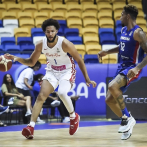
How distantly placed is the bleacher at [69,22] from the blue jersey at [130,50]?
7.31 meters

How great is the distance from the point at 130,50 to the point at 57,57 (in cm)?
110

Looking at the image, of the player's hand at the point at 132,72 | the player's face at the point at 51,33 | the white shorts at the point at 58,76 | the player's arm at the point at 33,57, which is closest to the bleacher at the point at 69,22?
the player's arm at the point at 33,57

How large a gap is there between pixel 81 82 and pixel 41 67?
1.17 meters

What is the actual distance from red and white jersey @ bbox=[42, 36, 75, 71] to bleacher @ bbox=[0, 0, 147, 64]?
6.66 m

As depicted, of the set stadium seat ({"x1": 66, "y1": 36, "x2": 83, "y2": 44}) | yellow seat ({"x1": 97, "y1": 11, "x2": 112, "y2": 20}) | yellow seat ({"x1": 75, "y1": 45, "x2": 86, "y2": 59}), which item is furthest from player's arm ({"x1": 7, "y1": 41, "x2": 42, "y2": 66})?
yellow seat ({"x1": 97, "y1": 11, "x2": 112, "y2": 20})

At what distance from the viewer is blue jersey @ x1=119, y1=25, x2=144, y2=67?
5137 millimetres

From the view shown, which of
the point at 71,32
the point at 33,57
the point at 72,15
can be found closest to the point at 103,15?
the point at 72,15

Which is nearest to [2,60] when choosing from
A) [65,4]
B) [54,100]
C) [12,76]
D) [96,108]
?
[54,100]

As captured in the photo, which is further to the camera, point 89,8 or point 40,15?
point 89,8

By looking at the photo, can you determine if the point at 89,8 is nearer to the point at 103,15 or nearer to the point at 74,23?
the point at 103,15

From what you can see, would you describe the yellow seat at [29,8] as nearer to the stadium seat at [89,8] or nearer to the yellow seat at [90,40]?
the stadium seat at [89,8]

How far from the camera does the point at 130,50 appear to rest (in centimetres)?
515

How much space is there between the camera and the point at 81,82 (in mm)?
10344

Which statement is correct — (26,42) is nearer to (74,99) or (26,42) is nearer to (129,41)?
(74,99)
